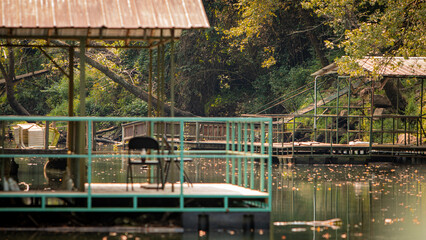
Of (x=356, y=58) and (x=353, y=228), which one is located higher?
(x=356, y=58)

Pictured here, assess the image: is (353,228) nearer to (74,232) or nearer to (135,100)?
(74,232)

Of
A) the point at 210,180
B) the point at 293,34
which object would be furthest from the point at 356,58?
the point at 293,34

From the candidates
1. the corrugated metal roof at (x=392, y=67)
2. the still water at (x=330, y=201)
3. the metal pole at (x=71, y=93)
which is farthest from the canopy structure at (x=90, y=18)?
the corrugated metal roof at (x=392, y=67)

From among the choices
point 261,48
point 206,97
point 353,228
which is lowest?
point 353,228

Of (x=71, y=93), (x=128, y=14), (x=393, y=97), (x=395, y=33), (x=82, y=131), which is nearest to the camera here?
(x=128, y=14)

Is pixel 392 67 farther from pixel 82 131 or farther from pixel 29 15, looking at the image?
pixel 29 15

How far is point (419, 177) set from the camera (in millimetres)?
22984

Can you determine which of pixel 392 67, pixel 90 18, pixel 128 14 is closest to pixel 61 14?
pixel 90 18

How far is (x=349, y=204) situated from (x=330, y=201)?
64 centimetres

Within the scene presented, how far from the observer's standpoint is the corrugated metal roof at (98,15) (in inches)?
488

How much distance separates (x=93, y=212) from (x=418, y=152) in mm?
20980

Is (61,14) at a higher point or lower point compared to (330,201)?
higher

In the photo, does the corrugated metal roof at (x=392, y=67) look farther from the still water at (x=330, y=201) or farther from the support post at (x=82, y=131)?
the support post at (x=82, y=131)

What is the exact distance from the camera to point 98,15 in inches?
500
